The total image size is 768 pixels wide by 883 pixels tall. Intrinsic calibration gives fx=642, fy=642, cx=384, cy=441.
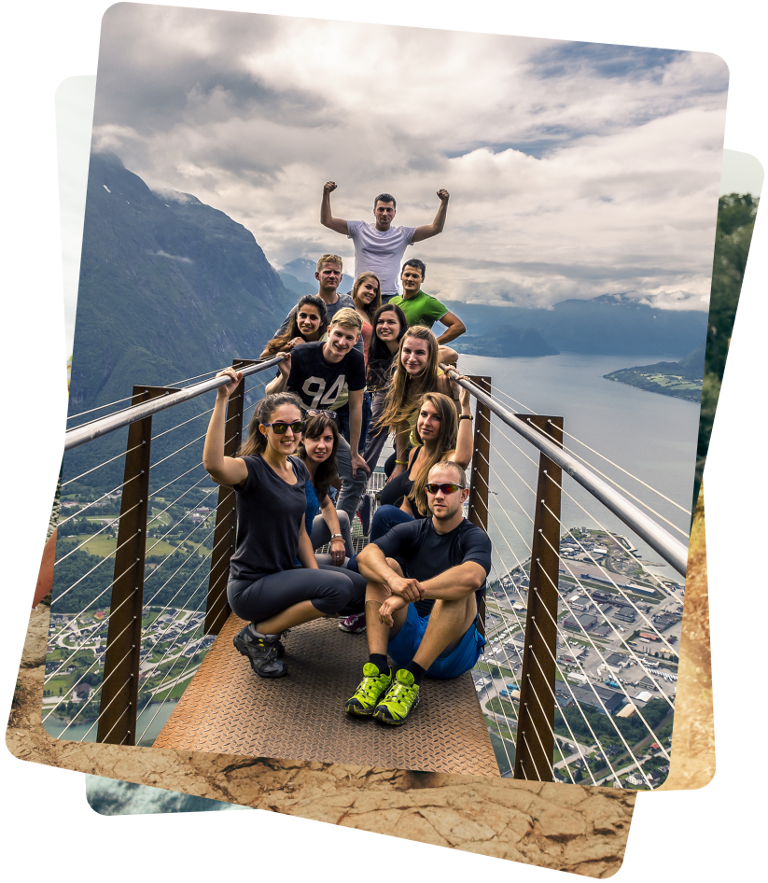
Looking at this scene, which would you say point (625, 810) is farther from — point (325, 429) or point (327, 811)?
point (325, 429)

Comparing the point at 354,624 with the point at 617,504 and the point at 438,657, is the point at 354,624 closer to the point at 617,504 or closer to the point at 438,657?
the point at 438,657

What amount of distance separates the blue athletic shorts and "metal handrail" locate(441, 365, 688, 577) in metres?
0.65

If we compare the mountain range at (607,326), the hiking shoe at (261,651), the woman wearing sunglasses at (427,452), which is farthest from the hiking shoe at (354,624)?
the mountain range at (607,326)

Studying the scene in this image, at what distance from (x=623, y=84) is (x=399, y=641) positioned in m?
3.56

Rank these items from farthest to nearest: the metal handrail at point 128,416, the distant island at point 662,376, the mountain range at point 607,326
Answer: the mountain range at point 607,326, the distant island at point 662,376, the metal handrail at point 128,416

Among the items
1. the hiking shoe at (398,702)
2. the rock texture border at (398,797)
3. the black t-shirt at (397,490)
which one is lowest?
the rock texture border at (398,797)

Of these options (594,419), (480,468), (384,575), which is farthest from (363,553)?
(594,419)

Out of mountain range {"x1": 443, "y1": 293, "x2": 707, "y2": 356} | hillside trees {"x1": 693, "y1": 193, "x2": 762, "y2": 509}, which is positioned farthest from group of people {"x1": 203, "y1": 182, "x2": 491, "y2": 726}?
mountain range {"x1": 443, "y1": 293, "x2": 707, "y2": 356}

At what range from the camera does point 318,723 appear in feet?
6.47

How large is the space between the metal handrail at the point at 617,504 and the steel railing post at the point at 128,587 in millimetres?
1019

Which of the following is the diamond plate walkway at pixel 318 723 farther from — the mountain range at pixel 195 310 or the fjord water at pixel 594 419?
the mountain range at pixel 195 310

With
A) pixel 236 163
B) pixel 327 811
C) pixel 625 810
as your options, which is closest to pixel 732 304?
pixel 625 810

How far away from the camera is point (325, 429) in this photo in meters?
2.35

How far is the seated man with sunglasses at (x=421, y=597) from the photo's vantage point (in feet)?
6.24
